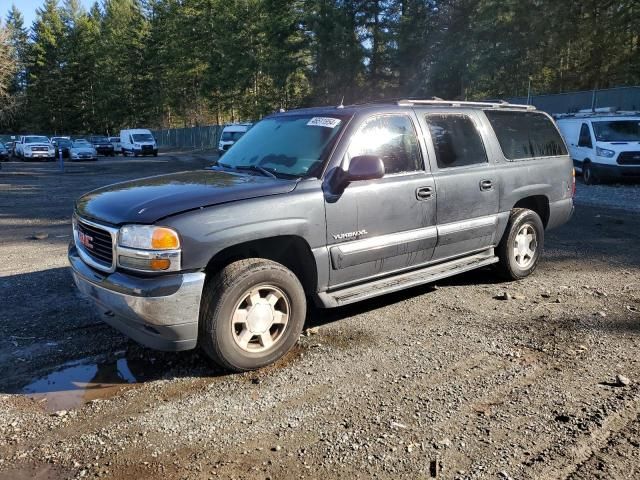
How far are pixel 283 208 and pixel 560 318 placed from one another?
110 inches

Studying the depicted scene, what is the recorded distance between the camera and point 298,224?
13.3ft

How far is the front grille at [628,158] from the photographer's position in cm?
1515

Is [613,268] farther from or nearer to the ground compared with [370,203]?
nearer to the ground

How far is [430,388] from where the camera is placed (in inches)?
144

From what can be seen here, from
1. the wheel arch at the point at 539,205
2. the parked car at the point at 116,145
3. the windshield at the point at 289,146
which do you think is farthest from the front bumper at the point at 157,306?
the parked car at the point at 116,145

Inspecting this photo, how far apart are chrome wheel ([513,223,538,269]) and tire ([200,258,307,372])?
3.04 metres

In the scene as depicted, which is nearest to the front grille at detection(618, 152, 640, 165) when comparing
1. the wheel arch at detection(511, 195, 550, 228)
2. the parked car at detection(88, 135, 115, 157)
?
the wheel arch at detection(511, 195, 550, 228)

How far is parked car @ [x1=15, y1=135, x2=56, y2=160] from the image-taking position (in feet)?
117

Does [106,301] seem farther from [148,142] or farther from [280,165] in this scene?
[148,142]

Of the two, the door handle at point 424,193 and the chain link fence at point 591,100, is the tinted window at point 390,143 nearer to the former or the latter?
the door handle at point 424,193

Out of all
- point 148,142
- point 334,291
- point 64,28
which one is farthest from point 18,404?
point 64,28

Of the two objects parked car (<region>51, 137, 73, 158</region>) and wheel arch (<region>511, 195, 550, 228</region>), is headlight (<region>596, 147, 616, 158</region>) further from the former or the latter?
parked car (<region>51, 137, 73, 158</region>)

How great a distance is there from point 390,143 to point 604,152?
13217 millimetres

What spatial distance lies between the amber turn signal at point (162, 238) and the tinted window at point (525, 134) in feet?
12.2
